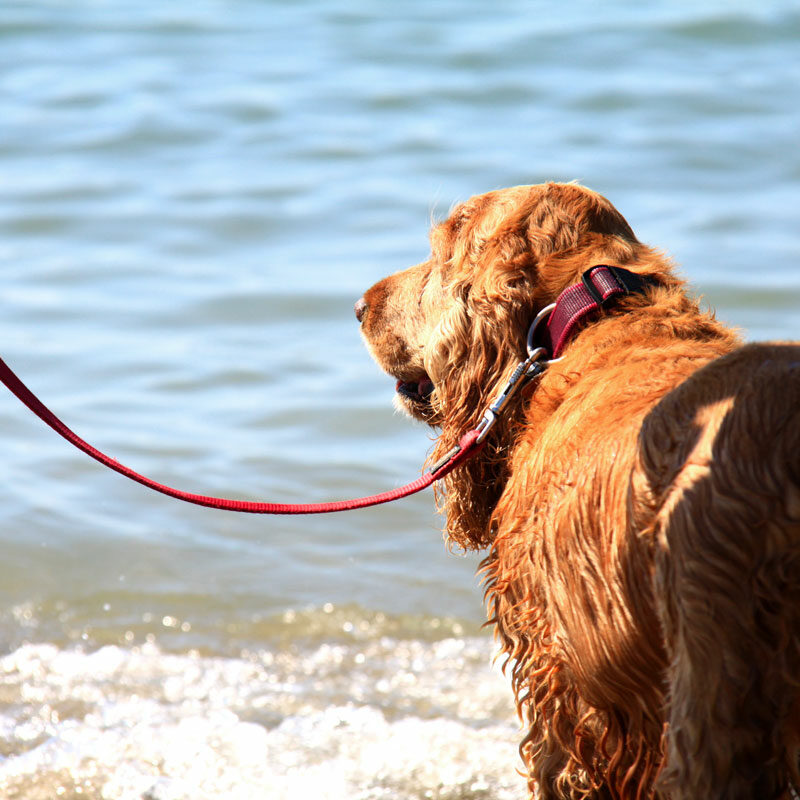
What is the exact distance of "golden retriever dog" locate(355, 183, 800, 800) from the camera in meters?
2.04

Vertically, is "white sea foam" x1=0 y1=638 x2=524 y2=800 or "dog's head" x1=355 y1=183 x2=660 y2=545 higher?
"dog's head" x1=355 y1=183 x2=660 y2=545

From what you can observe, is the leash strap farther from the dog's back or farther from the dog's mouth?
the dog's back

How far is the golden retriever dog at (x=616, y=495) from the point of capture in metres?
2.04

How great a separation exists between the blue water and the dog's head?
1239 millimetres

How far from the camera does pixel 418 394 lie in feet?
11.8

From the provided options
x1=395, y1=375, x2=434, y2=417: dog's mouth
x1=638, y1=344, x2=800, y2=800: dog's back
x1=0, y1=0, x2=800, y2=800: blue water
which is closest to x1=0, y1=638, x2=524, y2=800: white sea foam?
x1=0, y1=0, x2=800, y2=800: blue water

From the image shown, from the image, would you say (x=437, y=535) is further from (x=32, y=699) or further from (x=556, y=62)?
(x=556, y=62)

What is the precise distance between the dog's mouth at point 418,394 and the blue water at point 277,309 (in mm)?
1257

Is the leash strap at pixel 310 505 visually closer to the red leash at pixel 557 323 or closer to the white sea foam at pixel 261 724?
the red leash at pixel 557 323

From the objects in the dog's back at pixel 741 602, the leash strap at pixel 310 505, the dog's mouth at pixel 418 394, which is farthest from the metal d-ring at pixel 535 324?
the dog's back at pixel 741 602

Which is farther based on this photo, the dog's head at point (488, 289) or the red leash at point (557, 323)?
the dog's head at point (488, 289)

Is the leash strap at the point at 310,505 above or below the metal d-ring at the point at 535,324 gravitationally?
below

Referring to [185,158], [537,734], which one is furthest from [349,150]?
[537,734]

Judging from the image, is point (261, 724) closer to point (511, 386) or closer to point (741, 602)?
point (511, 386)
